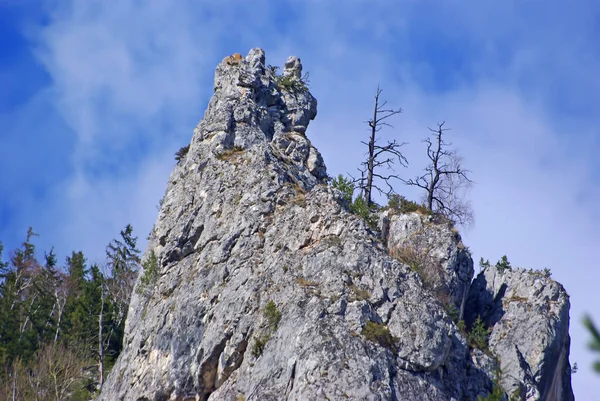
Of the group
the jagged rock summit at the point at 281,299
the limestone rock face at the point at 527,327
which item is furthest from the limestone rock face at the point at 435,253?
the limestone rock face at the point at 527,327

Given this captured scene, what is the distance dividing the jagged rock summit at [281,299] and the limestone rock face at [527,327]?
0.45 ft

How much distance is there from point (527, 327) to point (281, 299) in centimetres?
1090

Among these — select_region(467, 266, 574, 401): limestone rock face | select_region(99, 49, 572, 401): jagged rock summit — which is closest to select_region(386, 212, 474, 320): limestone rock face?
select_region(99, 49, 572, 401): jagged rock summit

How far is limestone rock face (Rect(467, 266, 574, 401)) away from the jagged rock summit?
14 centimetres

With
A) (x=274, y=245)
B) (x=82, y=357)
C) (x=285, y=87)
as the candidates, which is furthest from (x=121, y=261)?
(x=274, y=245)

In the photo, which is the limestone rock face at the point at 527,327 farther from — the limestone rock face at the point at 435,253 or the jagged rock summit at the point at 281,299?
the limestone rock face at the point at 435,253

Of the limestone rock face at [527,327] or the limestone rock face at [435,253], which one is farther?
the limestone rock face at [435,253]

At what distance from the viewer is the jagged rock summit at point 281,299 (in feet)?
78.6

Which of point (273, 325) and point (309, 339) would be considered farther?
point (273, 325)

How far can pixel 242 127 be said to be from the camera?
39.0 m

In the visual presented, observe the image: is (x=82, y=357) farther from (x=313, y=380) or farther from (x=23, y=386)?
(x=313, y=380)

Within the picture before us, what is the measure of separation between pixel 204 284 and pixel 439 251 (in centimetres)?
1045

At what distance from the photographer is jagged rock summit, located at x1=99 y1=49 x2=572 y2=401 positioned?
2395 cm

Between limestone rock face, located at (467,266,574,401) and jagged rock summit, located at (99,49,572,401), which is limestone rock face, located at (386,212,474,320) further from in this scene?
limestone rock face, located at (467,266,574,401)
